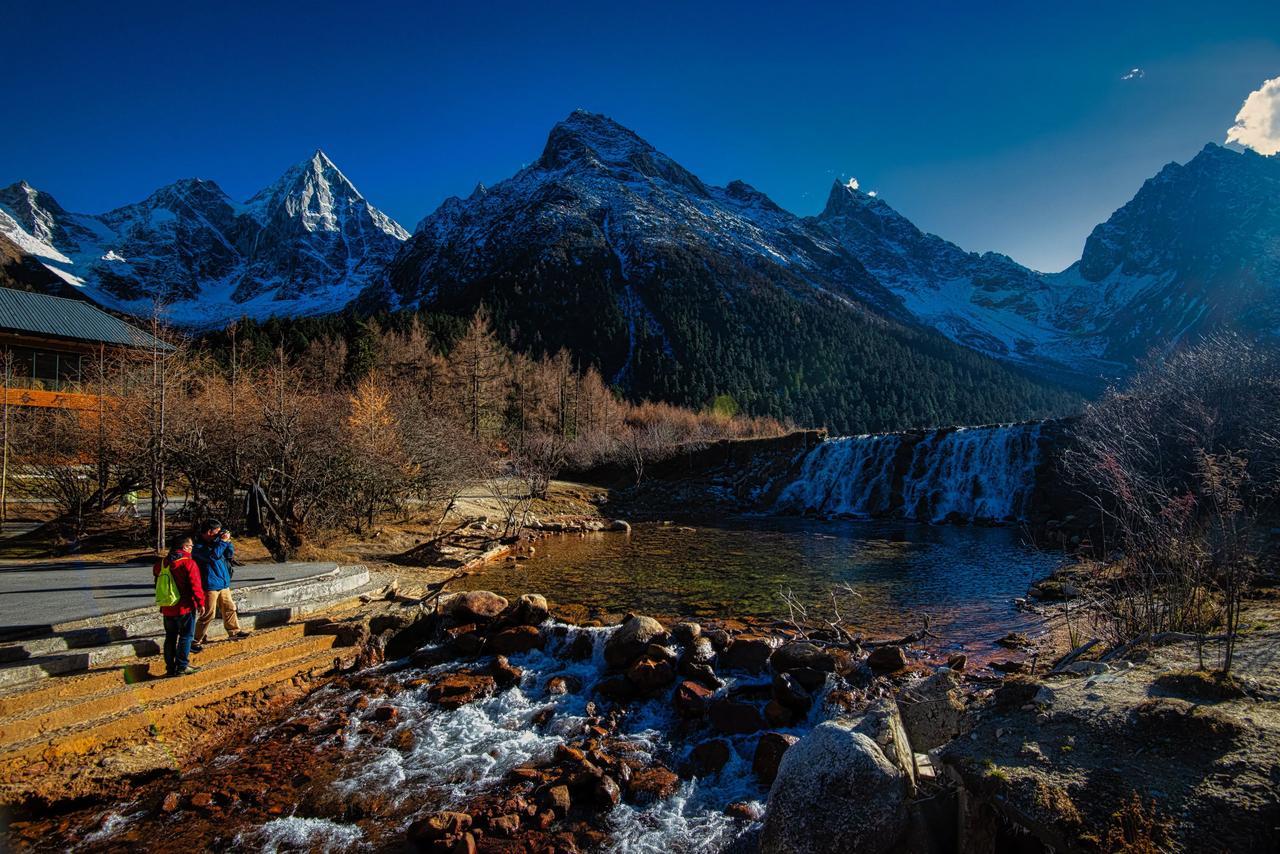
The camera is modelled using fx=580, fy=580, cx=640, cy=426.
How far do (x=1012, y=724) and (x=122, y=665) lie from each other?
433 inches

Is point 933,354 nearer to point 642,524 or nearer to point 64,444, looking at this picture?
point 642,524

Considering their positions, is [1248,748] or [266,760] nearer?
[1248,748]

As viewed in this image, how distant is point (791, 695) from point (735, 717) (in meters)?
0.86

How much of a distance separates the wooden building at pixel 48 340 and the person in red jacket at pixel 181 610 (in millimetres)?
30408

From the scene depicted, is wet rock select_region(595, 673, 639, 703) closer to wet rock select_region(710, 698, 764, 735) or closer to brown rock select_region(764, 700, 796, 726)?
wet rock select_region(710, 698, 764, 735)

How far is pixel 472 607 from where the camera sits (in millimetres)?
12508

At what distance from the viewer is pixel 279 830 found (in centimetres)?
610

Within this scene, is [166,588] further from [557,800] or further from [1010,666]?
[1010,666]

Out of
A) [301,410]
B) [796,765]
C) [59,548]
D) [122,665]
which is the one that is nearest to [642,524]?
[301,410]

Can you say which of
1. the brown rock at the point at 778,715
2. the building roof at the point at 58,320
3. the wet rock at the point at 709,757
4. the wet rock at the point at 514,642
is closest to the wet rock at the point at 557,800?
the wet rock at the point at 709,757

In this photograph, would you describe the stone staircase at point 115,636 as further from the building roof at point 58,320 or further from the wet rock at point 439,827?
the building roof at point 58,320

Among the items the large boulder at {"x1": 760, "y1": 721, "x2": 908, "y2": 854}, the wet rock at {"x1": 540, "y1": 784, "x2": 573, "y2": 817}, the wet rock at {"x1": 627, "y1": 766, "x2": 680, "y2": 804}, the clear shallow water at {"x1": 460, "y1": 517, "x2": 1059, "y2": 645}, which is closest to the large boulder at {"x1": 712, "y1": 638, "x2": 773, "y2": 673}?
the wet rock at {"x1": 627, "y1": 766, "x2": 680, "y2": 804}

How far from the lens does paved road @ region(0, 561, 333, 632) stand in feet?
30.7

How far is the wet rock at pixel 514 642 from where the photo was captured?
11.1m
